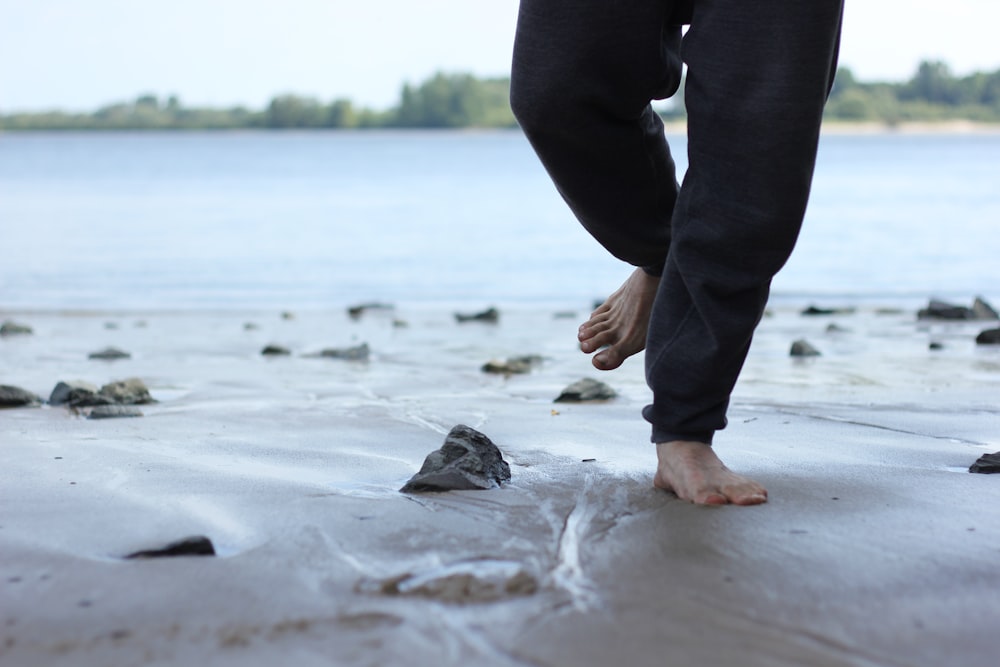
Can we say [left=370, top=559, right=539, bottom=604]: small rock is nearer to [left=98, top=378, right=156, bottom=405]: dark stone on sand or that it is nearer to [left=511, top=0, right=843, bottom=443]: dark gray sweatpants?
[left=511, top=0, right=843, bottom=443]: dark gray sweatpants

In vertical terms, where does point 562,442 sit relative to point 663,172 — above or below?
below

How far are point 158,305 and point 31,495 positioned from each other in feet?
27.4

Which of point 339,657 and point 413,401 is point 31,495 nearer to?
point 339,657

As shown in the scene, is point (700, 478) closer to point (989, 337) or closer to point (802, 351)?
point (802, 351)

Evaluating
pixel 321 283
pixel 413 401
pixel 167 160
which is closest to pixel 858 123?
pixel 167 160

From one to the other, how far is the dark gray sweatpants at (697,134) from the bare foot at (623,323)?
0.84ft

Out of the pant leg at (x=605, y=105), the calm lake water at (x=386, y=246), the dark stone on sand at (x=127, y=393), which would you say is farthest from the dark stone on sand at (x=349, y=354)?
the calm lake water at (x=386, y=246)

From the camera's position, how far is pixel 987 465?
7.33ft

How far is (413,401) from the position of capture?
3.52 metres

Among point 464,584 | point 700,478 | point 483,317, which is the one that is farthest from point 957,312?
point 464,584

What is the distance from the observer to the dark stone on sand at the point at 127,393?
136 inches

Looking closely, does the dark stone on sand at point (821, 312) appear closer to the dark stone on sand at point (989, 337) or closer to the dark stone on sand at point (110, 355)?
the dark stone on sand at point (989, 337)

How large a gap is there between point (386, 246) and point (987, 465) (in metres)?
15.0

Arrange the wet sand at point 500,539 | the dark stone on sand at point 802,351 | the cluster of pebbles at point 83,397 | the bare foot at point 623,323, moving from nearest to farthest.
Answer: the wet sand at point 500,539 → the bare foot at point 623,323 → the cluster of pebbles at point 83,397 → the dark stone on sand at point 802,351
